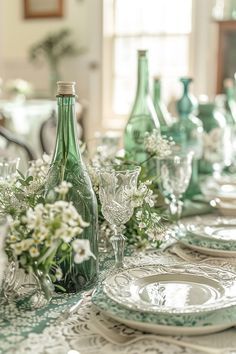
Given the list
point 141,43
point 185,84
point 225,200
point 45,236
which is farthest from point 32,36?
point 45,236

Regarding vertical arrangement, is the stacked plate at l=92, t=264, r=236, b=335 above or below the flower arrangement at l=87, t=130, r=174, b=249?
below

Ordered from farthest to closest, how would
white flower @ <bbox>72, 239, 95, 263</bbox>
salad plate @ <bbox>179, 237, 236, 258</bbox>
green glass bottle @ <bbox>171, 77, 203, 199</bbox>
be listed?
green glass bottle @ <bbox>171, 77, 203, 199</bbox> → salad plate @ <bbox>179, 237, 236, 258</bbox> → white flower @ <bbox>72, 239, 95, 263</bbox>

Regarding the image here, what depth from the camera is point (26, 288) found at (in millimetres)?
1007

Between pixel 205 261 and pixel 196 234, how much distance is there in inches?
4.2

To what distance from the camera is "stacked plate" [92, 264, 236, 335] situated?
0.88 meters

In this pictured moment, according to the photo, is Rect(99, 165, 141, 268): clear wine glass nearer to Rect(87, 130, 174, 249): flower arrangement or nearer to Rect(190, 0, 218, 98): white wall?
Rect(87, 130, 174, 249): flower arrangement

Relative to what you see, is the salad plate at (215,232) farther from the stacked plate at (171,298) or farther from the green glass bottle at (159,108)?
the green glass bottle at (159,108)

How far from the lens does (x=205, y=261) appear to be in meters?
1.26

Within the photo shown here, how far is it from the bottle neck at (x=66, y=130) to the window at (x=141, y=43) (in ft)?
13.3

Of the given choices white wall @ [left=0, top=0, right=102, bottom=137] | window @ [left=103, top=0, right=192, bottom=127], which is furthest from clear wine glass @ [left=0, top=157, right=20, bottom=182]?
white wall @ [left=0, top=0, right=102, bottom=137]

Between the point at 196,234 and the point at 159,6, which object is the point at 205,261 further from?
the point at 159,6

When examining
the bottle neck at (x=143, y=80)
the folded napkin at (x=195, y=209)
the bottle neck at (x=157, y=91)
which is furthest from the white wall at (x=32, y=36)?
the folded napkin at (x=195, y=209)

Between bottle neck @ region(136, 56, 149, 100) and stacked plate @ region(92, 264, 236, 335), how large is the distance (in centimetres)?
79

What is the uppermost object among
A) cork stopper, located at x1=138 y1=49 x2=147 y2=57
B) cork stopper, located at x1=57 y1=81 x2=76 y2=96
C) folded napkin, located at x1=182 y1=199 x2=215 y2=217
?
cork stopper, located at x1=138 y1=49 x2=147 y2=57
